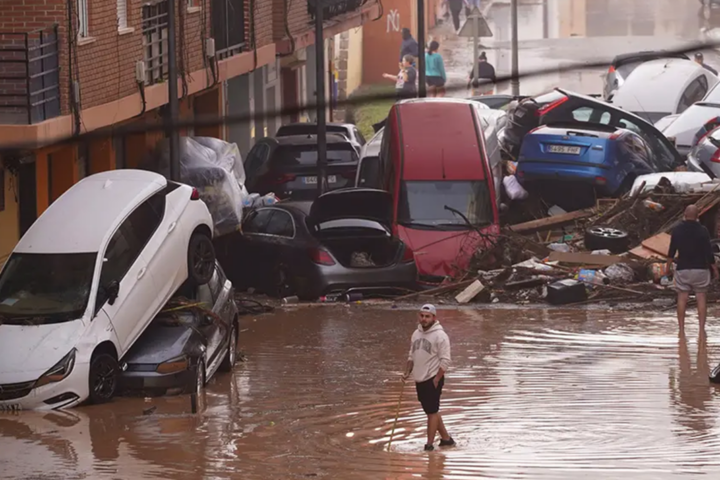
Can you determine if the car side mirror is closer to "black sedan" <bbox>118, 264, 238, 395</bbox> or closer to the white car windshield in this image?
the white car windshield

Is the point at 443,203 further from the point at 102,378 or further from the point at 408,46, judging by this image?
the point at 408,46

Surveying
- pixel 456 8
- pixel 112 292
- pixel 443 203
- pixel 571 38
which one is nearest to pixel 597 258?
pixel 443 203

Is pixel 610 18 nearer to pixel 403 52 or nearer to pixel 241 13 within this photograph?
pixel 403 52

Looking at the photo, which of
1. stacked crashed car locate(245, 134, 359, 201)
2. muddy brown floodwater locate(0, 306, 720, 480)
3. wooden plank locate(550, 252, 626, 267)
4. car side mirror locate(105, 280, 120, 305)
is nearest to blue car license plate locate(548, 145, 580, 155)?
stacked crashed car locate(245, 134, 359, 201)

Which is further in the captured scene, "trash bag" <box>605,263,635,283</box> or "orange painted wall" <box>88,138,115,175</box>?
"orange painted wall" <box>88,138,115,175</box>

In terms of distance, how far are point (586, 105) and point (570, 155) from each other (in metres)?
3.97

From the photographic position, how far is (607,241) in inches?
850

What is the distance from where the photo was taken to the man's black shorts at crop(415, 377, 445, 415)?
459 inches

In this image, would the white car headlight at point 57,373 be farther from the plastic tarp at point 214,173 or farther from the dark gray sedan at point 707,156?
the dark gray sedan at point 707,156

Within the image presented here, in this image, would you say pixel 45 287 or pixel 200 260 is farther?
pixel 200 260

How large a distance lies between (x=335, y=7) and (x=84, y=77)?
19286mm

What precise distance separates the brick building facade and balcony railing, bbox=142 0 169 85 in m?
0.03

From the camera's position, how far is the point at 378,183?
2603 cm

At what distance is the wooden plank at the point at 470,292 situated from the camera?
66.9ft
